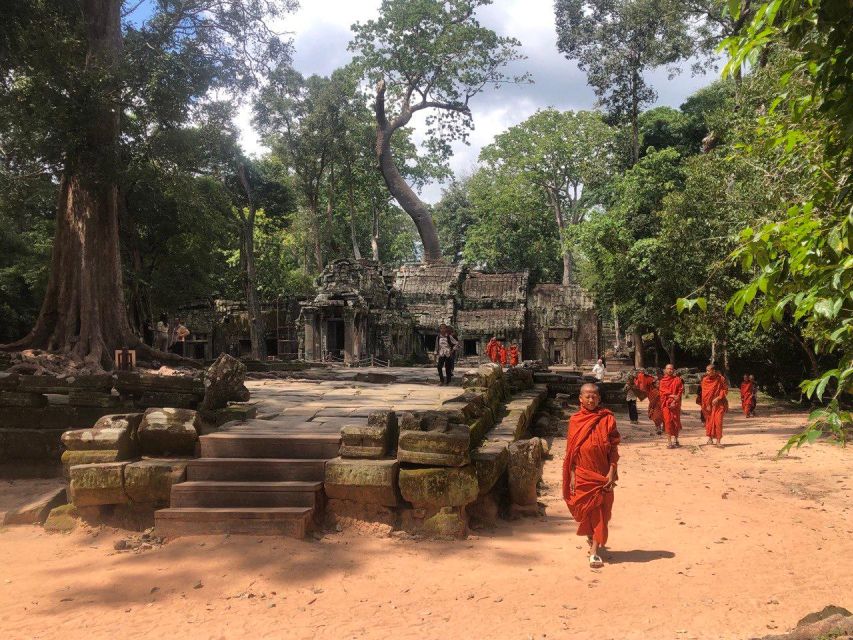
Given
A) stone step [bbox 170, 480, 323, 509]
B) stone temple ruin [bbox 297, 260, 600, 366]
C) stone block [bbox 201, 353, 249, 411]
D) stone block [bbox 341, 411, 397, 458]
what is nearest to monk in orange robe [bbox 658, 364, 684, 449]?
stone block [bbox 341, 411, 397, 458]

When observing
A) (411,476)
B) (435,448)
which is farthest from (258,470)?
(435,448)

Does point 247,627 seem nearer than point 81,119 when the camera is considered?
Yes

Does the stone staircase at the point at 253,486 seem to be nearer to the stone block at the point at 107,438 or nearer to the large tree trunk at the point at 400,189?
the stone block at the point at 107,438

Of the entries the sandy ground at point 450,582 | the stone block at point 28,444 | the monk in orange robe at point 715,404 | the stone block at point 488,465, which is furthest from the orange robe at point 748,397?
the stone block at point 28,444

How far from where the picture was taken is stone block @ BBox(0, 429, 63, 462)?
7516 millimetres

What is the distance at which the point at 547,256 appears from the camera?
3919cm

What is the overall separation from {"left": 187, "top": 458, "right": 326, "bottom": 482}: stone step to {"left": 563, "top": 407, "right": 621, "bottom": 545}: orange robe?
2.25 meters

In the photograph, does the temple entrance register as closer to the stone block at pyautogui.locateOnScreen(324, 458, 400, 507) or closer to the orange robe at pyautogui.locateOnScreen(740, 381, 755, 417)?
the orange robe at pyautogui.locateOnScreen(740, 381, 755, 417)

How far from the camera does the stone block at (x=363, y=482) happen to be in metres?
5.41

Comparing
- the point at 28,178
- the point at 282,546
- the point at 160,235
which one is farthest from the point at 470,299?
the point at 282,546

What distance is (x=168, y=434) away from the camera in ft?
19.8

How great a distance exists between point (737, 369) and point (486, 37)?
20672 millimetres

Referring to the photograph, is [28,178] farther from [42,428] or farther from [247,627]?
[247,627]

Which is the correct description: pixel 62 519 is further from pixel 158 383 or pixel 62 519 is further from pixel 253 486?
pixel 158 383
